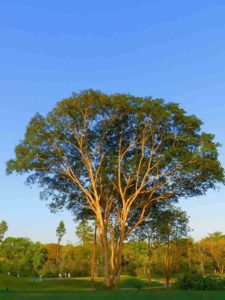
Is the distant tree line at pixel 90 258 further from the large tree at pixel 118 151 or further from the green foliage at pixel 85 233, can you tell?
the large tree at pixel 118 151

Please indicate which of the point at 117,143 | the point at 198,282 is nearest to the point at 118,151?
the point at 117,143

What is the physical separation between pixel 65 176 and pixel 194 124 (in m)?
12.5

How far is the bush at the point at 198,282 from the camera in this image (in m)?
34.4

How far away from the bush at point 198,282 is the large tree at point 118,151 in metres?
6.71

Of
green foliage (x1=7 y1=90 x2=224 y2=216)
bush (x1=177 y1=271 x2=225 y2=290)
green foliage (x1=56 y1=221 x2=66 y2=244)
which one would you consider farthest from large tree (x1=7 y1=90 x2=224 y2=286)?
green foliage (x1=56 y1=221 x2=66 y2=244)

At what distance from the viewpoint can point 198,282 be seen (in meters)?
34.8

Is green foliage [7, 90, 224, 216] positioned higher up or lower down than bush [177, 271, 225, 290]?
higher up

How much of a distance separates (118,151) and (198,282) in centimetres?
1342

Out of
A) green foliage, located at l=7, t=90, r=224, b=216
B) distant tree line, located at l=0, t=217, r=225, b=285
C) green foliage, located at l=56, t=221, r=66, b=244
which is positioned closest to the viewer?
green foliage, located at l=7, t=90, r=224, b=216

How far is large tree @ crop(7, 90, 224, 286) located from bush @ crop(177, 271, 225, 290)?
6706 millimetres

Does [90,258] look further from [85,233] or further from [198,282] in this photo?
[198,282]

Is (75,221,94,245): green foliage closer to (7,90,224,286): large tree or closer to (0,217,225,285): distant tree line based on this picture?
(0,217,225,285): distant tree line

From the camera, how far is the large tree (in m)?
33.0

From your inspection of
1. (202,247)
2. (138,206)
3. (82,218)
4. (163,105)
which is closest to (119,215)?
(138,206)
